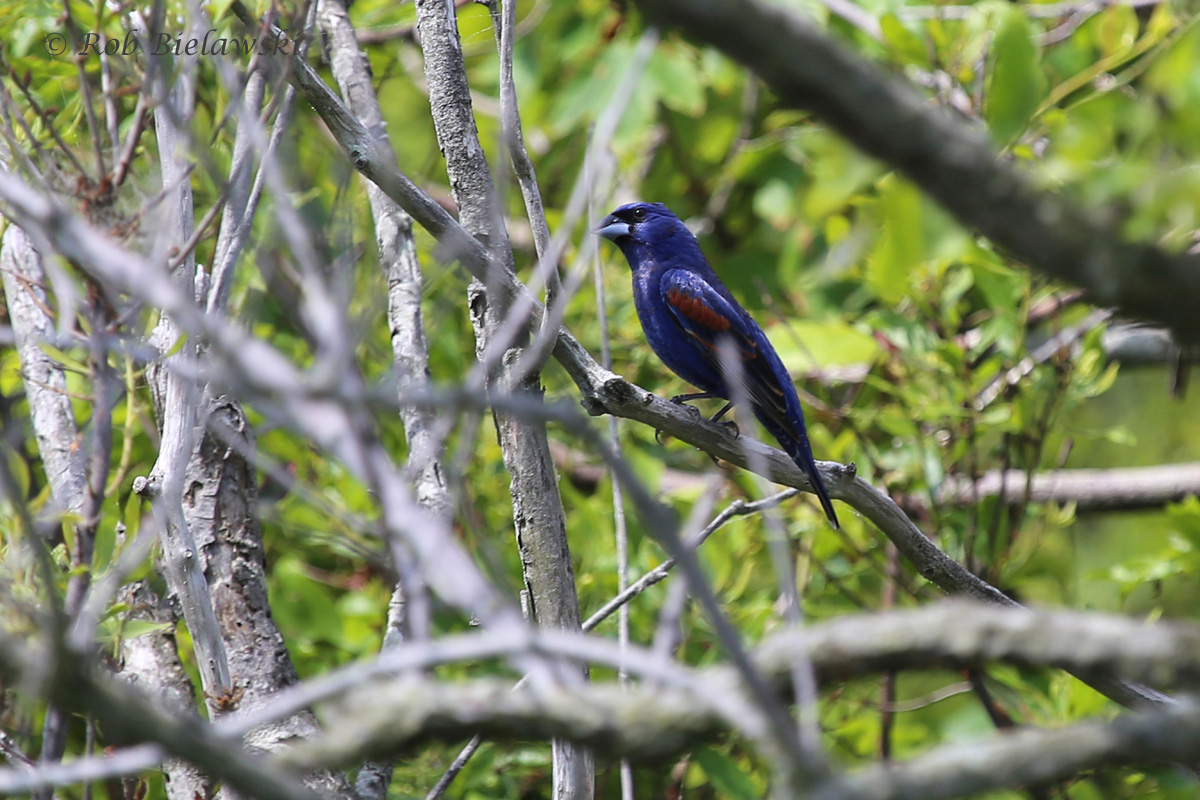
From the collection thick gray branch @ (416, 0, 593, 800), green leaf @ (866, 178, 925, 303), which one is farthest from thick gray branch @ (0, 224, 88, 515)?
green leaf @ (866, 178, 925, 303)

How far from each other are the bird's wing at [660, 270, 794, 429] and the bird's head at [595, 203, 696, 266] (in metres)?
0.29

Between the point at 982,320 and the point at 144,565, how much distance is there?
4146 mm

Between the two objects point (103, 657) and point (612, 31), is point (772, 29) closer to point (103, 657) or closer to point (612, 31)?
point (103, 657)

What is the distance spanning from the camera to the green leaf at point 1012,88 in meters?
2.13

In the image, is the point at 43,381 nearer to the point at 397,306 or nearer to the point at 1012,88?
the point at 397,306

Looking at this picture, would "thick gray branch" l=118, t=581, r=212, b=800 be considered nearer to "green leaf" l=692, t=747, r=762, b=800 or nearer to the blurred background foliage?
the blurred background foliage

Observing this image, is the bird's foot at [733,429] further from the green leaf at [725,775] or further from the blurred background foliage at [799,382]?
the green leaf at [725,775]

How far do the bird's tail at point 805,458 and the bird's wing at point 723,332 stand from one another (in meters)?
0.09

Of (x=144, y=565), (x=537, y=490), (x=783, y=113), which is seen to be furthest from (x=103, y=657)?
(x=783, y=113)

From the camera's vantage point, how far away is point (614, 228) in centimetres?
518

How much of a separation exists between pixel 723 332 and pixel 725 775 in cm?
186

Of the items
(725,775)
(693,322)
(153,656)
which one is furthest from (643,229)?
(153,656)

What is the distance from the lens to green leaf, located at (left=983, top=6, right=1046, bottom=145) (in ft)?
6.98

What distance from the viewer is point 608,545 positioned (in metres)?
4.48
